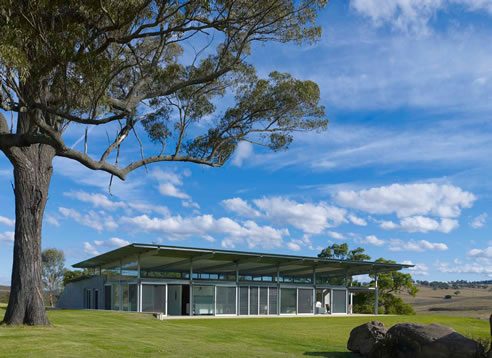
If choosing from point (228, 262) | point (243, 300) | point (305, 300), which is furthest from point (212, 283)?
point (305, 300)

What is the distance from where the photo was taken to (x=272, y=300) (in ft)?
100

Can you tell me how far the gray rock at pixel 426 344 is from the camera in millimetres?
8547

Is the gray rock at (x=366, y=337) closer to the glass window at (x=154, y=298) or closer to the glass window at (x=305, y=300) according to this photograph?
the glass window at (x=154, y=298)

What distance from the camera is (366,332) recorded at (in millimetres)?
10641

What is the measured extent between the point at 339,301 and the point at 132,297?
45.8ft

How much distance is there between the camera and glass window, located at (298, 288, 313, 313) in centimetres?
3181

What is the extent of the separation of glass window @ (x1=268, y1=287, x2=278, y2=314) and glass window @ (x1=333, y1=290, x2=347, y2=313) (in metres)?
4.80

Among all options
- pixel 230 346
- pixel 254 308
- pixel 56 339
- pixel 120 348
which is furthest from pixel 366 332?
pixel 254 308

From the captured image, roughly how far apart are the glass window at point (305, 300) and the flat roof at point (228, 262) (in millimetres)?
1599

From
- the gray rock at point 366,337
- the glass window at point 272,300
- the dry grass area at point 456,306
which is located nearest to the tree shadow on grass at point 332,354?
the gray rock at point 366,337

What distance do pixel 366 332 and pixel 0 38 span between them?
394 inches

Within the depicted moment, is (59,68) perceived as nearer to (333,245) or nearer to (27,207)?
(27,207)

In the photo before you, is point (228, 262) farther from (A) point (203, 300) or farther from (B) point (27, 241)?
(B) point (27, 241)

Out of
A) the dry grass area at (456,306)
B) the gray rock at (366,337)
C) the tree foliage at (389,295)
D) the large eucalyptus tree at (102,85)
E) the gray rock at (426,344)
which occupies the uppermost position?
the large eucalyptus tree at (102,85)
